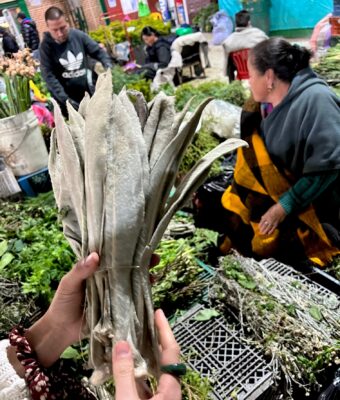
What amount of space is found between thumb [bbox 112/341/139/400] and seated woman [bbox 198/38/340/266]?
1.69 meters

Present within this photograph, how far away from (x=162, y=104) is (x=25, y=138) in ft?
7.25

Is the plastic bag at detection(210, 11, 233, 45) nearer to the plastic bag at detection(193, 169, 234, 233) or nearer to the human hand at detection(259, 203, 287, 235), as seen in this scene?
the plastic bag at detection(193, 169, 234, 233)

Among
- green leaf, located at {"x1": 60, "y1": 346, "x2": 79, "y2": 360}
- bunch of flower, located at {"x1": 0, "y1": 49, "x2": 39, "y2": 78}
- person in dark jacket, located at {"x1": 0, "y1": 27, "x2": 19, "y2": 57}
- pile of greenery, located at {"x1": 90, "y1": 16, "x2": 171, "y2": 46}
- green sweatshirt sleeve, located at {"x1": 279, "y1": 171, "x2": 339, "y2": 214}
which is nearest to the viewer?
green leaf, located at {"x1": 60, "y1": 346, "x2": 79, "y2": 360}

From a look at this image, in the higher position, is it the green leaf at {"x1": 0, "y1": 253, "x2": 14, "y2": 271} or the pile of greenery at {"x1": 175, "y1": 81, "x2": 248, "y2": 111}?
the green leaf at {"x1": 0, "y1": 253, "x2": 14, "y2": 271}

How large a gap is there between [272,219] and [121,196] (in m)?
1.72

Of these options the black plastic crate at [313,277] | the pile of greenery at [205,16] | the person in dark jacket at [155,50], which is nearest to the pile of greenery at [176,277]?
the black plastic crate at [313,277]

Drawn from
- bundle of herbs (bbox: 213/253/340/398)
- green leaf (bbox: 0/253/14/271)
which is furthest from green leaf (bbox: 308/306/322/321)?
green leaf (bbox: 0/253/14/271)

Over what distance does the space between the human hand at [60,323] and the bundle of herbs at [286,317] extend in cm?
81

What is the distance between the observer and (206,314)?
179 centimetres

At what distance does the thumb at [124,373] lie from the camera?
2.68ft

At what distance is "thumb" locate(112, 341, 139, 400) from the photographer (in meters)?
0.82

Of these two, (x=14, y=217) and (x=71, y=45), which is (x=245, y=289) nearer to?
(x=14, y=217)

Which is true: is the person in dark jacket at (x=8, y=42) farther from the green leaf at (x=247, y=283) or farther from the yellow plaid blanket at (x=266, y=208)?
the green leaf at (x=247, y=283)

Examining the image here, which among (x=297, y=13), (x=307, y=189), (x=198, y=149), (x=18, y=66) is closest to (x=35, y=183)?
(x=18, y=66)
